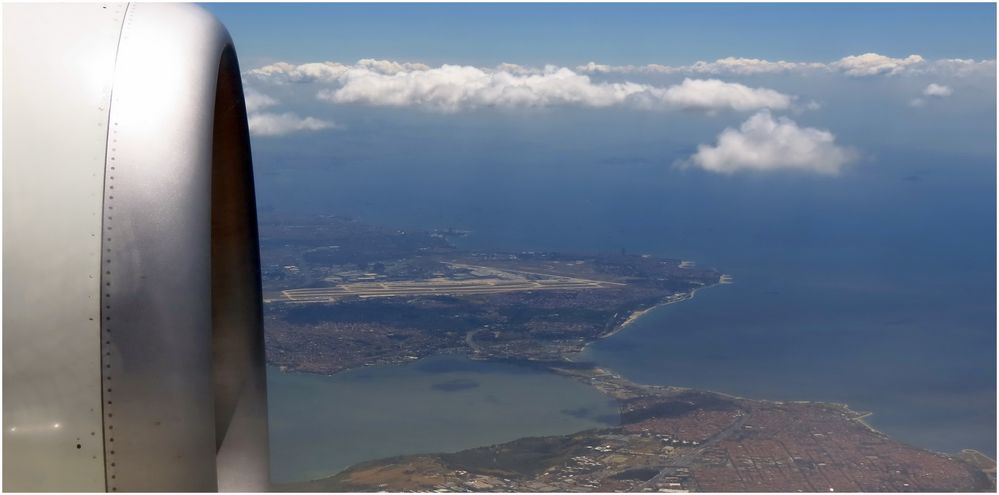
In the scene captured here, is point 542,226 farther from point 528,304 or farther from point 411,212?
point 528,304

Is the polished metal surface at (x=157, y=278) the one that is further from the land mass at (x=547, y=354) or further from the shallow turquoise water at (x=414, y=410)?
the shallow turquoise water at (x=414, y=410)

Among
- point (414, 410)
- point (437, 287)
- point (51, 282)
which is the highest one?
point (51, 282)

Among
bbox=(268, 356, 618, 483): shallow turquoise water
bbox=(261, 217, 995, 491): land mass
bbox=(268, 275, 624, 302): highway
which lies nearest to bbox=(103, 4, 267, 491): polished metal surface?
bbox=(261, 217, 995, 491): land mass

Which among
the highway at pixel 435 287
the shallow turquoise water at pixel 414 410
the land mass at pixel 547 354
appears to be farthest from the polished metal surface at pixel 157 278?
the highway at pixel 435 287

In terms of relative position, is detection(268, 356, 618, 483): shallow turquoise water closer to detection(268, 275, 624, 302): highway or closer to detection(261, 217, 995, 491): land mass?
detection(261, 217, 995, 491): land mass

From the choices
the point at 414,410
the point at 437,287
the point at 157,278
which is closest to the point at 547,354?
the point at 437,287

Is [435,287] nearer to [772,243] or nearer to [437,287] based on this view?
[437,287]

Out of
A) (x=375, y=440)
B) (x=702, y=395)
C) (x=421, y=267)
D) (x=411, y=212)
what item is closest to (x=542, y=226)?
(x=411, y=212)
